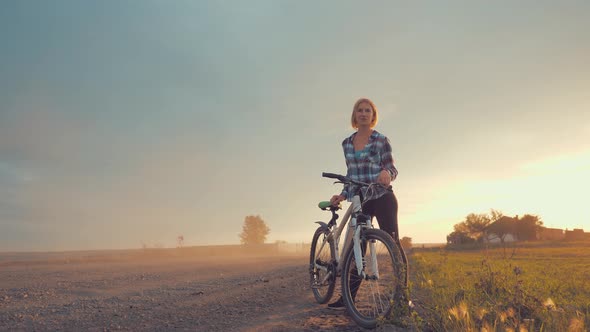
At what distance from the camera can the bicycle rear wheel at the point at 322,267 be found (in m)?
6.00

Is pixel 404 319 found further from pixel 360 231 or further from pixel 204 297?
pixel 204 297

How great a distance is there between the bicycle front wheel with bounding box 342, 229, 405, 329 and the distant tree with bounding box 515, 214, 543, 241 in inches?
2723

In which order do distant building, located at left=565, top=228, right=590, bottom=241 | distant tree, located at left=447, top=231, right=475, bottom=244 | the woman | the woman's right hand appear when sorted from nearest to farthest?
the woman → the woman's right hand → distant building, located at left=565, top=228, right=590, bottom=241 → distant tree, located at left=447, top=231, right=475, bottom=244

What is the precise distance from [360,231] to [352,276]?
65cm

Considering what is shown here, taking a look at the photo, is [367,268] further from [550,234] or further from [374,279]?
[550,234]

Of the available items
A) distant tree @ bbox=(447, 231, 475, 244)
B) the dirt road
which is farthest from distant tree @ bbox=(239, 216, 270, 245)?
the dirt road

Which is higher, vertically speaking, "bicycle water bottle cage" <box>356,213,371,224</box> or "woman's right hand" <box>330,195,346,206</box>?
"woman's right hand" <box>330,195,346,206</box>

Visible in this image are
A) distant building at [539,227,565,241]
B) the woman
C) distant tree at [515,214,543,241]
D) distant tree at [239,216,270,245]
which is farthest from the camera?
distant tree at [239,216,270,245]

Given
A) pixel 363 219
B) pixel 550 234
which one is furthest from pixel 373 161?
pixel 550 234

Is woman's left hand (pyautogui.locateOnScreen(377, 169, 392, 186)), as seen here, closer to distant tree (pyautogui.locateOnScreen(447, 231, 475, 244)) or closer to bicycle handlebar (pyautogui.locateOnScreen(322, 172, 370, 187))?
bicycle handlebar (pyautogui.locateOnScreen(322, 172, 370, 187))

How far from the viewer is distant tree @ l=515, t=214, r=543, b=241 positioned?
6291cm

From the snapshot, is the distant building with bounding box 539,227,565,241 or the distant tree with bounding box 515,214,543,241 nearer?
the distant tree with bounding box 515,214,543,241

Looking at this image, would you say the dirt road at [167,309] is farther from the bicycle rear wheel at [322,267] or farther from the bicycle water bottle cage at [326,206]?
the bicycle water bottle cage at [326,206]

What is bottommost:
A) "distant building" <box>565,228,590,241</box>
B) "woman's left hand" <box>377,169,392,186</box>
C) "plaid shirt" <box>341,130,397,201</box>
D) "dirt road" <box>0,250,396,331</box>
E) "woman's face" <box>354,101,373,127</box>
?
"dirt road" <box>0,250,396,331</box>
